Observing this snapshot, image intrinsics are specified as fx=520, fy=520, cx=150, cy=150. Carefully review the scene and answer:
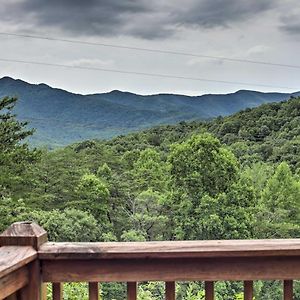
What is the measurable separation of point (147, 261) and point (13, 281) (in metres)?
0.26

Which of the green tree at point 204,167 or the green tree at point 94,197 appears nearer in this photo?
the green tree at point 204,167

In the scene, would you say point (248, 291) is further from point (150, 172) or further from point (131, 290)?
point (150, 172)

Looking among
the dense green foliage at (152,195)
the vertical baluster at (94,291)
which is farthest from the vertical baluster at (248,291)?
the dense green foliage at (152,195)

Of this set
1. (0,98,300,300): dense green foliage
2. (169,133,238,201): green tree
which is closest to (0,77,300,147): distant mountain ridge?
(0,98,300,300): dense green foliage

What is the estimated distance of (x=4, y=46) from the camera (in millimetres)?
34375

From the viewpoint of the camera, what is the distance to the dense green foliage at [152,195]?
15.5 meters

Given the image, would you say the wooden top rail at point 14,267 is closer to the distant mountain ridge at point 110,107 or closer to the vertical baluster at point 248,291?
the vertical baluster at point 248,291

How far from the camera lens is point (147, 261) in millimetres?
1041

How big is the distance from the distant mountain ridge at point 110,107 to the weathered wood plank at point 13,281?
40.8 metres

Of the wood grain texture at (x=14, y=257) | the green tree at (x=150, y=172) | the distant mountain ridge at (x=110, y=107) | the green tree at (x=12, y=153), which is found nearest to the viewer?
the wood grain texture at (x=14, y=257)

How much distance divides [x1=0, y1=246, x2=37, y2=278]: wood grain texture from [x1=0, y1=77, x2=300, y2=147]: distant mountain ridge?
40.8 meters

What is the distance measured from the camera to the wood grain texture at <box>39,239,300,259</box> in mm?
1022

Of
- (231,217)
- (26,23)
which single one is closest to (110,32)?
(26,23)

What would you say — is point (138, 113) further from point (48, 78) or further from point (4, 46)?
point (4, 46)
